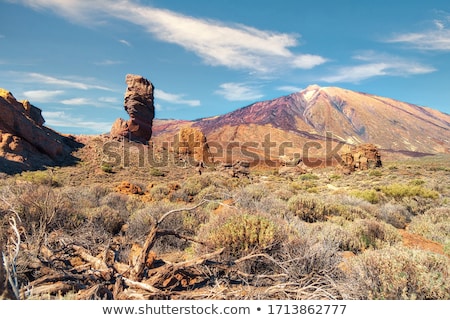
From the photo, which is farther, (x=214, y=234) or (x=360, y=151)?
(x=360, y=151)

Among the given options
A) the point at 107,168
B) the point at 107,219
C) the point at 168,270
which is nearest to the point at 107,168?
the point at 107,168

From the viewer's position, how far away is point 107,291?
277 cm

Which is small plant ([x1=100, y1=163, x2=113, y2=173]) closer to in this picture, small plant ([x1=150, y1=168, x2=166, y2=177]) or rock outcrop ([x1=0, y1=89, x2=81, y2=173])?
small plant ([x1=150, y1=168, x2=166, y2=177])

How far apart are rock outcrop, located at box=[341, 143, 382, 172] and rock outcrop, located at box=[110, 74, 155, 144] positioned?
2564cm

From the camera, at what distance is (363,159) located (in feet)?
110

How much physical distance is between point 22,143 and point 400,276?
3299 centimetres

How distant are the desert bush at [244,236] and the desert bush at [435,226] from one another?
175 inches

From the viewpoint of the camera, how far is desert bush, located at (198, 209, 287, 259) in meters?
4.05

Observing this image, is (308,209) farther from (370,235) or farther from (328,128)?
(328,128)

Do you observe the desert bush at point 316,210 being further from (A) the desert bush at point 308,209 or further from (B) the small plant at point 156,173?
(B) the small plant at point 156,173

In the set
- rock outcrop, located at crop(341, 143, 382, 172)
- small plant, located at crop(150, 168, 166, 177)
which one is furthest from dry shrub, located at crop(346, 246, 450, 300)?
rock outcrop, located at crop(341, 143, 382, 172)

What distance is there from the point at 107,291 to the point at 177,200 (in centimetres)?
1009
